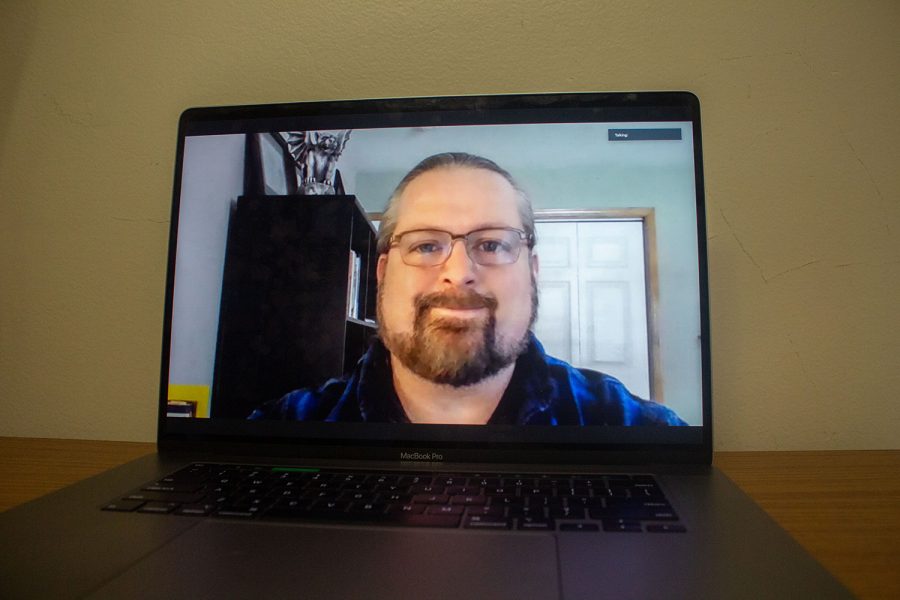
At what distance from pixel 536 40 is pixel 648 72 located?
6.5 inches

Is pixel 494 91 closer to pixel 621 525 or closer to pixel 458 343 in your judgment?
pixel 458 343

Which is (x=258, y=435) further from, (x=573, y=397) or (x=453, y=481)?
(x=573, y=397)

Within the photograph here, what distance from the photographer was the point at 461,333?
66cm

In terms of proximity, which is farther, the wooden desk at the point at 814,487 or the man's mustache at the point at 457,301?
the man's mustache at the point at 457,301

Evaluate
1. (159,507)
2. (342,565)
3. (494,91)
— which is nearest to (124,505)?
(159,507)

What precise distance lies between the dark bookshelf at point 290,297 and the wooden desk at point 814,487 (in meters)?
0.20

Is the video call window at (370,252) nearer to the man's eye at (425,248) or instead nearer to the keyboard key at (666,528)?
the man's eye at (425,248)

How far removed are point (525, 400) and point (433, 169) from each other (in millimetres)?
302

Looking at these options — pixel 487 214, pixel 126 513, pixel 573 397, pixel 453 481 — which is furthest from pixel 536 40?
pixel 126 513

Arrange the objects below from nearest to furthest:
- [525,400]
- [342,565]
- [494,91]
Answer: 1. [342,565]
2. [525,400]
3. [494,91]

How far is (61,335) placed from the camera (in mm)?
864

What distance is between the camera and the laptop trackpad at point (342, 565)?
375 mm

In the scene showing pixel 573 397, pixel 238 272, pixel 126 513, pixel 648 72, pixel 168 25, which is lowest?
pixel 126 513

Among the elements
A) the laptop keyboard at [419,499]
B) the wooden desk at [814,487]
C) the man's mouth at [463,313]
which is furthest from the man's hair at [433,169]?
the wooden desk at [814,487]
